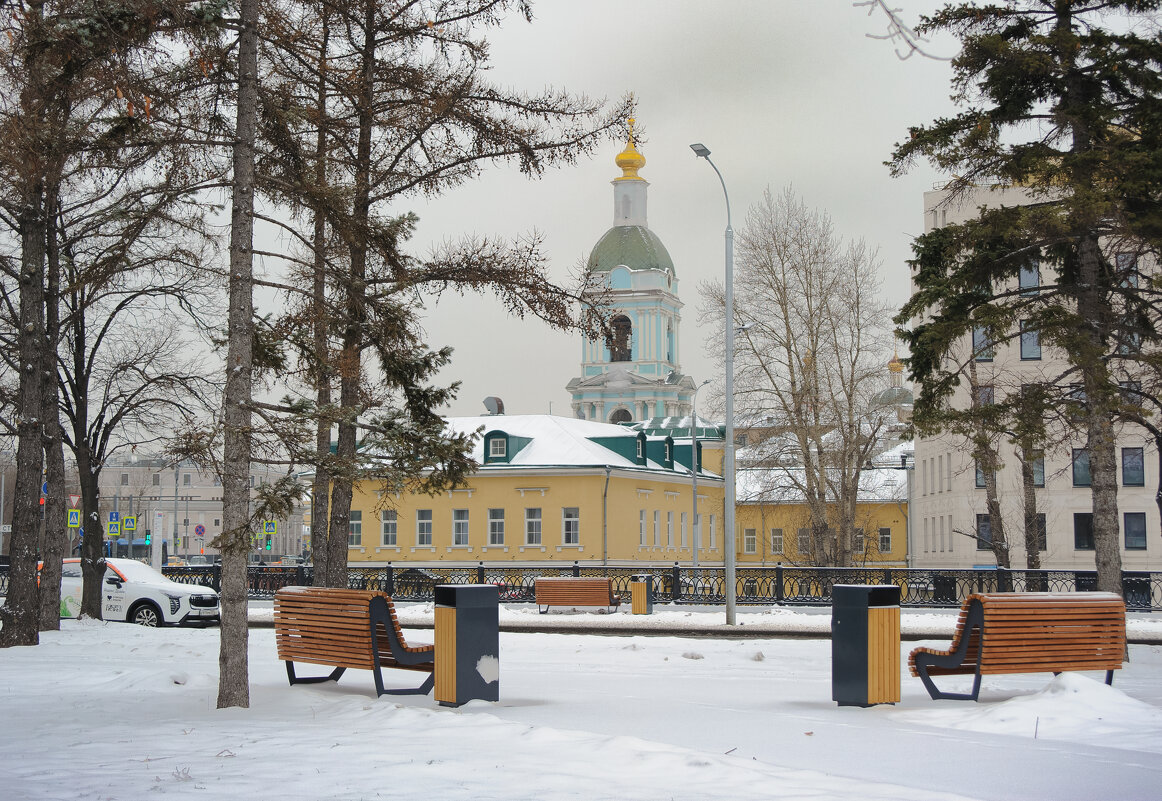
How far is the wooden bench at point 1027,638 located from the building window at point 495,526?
4272cm

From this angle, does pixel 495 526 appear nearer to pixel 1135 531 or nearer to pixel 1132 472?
pixel 1135 531

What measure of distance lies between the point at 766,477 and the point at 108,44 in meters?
37.9

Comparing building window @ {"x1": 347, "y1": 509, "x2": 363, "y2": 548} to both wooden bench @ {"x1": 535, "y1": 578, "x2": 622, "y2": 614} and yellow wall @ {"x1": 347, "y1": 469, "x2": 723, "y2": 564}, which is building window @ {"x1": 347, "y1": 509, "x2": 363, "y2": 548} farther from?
wooden bench @ {"x1": 535, "y1": 578, "x2": 622, "y2": 614}

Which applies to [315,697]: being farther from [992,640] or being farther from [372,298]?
[992,640]

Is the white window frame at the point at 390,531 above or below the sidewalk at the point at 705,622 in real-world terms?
above

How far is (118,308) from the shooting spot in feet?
74.2

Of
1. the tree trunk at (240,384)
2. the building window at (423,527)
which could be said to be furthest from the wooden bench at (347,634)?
the building window at (423,527)

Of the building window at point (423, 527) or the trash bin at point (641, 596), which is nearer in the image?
the trash bin at point (641, 596)

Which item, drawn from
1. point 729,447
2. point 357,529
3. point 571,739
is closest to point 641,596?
point 729,447

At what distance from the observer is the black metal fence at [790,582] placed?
30.6 m

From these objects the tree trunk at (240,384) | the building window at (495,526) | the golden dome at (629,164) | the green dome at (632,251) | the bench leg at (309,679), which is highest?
the golden dome at (629,164)

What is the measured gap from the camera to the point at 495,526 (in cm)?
5369

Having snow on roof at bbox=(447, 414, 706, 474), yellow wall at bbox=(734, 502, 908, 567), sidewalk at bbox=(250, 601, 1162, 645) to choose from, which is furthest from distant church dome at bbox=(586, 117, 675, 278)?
sidewalk at bbox=(250, 601, 1162, 645)

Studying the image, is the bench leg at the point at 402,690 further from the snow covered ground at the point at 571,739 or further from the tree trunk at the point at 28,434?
the tree trunk at the point at 28,434
